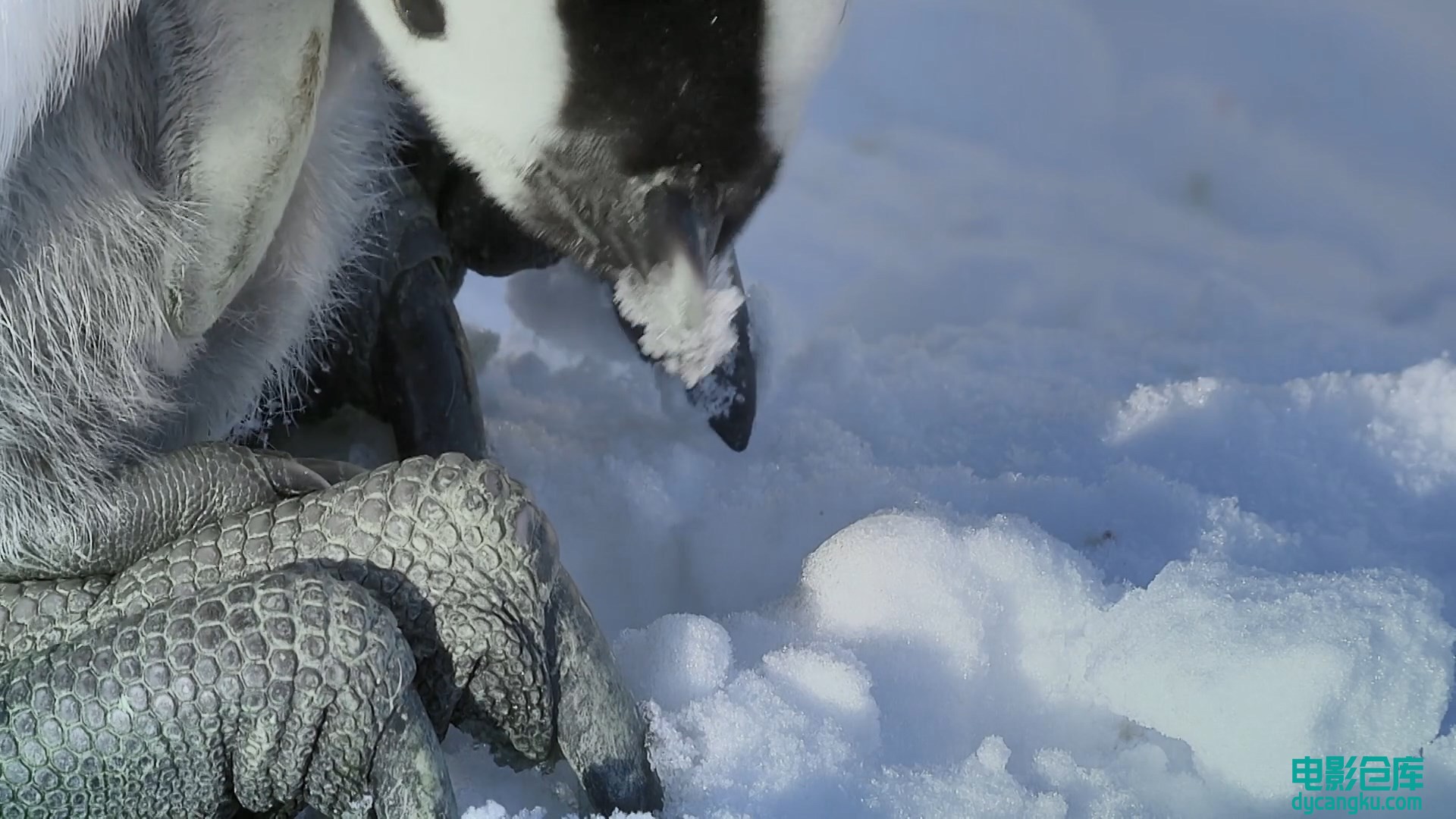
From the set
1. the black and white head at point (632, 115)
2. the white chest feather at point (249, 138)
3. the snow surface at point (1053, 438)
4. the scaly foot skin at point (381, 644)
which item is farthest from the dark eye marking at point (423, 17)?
the snow surface at point (1053, 438)

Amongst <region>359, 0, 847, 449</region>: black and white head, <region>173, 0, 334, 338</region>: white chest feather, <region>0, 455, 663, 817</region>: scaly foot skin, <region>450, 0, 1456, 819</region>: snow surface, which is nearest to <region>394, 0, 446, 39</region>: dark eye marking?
<region>359, 0, 847, 449</region>: black and white head

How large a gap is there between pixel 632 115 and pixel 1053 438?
0.78 meters

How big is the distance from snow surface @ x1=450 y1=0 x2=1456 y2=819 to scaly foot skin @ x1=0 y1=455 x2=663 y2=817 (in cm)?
4

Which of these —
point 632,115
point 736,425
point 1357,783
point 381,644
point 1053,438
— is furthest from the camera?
point 1053,438

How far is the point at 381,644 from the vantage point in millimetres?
655

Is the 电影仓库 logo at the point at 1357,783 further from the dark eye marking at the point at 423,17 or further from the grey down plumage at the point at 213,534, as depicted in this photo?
the dark eye marking at the point at 423,17

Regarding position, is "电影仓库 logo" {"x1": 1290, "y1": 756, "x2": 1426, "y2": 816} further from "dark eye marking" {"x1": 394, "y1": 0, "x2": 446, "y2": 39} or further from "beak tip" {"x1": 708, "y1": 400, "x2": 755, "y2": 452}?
"dark eye marking" {"x1": 394, "y1": 0, "x2": 446, "y2": 39}

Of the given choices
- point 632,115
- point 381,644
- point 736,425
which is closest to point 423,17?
point 632,115

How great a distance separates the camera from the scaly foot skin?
65 centimetres

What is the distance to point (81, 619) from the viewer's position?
70 centimetres

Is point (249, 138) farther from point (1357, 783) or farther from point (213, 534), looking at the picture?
point (1357, 783)

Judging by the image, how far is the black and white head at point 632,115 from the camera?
1.72ft

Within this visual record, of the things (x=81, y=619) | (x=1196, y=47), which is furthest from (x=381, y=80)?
(x=1196, y=47)

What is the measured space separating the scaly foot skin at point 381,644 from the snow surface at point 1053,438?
0.04 m
